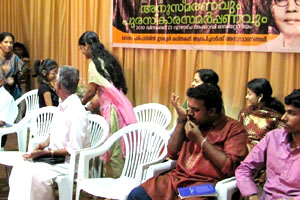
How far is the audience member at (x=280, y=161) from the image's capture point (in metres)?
2.08

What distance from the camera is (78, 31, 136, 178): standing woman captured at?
3.43 m

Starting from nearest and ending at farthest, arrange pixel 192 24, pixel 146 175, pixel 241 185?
pixel 241 185 → pixel 146 175 → pixel 192 24

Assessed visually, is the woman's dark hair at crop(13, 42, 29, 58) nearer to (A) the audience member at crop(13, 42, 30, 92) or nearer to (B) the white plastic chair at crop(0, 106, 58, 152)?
(A) the audience member at crop(13, 42, 30, 92)

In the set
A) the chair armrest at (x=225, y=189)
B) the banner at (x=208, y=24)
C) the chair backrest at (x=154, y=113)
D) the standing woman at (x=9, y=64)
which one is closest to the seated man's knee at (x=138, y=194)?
the chair armrest at (x=225, y=189)

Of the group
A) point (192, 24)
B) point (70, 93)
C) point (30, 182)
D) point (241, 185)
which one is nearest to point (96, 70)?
point (70, 93)

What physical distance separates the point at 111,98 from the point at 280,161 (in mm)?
1793

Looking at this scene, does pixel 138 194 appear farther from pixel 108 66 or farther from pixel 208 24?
pixel 208 24

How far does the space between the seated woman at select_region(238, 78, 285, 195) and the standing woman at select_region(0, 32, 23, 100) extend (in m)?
2.78

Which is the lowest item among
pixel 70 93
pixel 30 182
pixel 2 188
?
pixel 2 188

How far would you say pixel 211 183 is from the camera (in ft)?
7.50

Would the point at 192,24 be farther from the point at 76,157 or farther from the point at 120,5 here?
the point at 76,157

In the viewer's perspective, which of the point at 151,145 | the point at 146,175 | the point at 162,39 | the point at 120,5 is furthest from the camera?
the point at 120,5

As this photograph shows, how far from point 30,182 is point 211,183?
1.16 m

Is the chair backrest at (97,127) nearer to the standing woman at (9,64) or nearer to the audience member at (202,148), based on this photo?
the audience member at (202,148)
